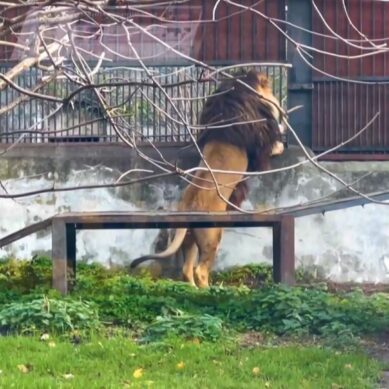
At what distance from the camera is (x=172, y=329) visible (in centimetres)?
786

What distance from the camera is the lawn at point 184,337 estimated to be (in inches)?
269

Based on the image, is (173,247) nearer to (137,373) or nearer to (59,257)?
(59,257)

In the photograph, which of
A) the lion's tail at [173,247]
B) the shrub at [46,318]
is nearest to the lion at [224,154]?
the lion's tail at [173,247]

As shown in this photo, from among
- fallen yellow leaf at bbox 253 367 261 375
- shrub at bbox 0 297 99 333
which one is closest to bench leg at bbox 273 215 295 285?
shrub at bbox 0 297 99 333

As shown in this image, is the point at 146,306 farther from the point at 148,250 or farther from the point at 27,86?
the point at 27,86

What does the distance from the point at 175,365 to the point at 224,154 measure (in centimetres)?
461

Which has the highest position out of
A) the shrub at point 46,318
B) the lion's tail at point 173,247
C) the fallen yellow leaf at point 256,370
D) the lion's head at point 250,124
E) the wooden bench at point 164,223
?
the lion's head at point 250,124

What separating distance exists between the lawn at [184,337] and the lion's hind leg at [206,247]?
1176mm

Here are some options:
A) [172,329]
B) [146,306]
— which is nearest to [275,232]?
[146,306]

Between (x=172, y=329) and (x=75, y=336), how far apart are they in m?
0.66

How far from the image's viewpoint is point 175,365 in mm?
7070

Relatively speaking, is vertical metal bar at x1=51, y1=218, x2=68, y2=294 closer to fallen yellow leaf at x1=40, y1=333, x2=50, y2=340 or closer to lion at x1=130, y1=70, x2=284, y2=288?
fallen yellow leaf at x1=40, y1=333, x2=50, y2=340

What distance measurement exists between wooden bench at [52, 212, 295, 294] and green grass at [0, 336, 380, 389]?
1.66 metres

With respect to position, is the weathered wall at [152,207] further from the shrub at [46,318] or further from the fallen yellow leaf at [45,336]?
the fallen yellow leaf at [45,336]
